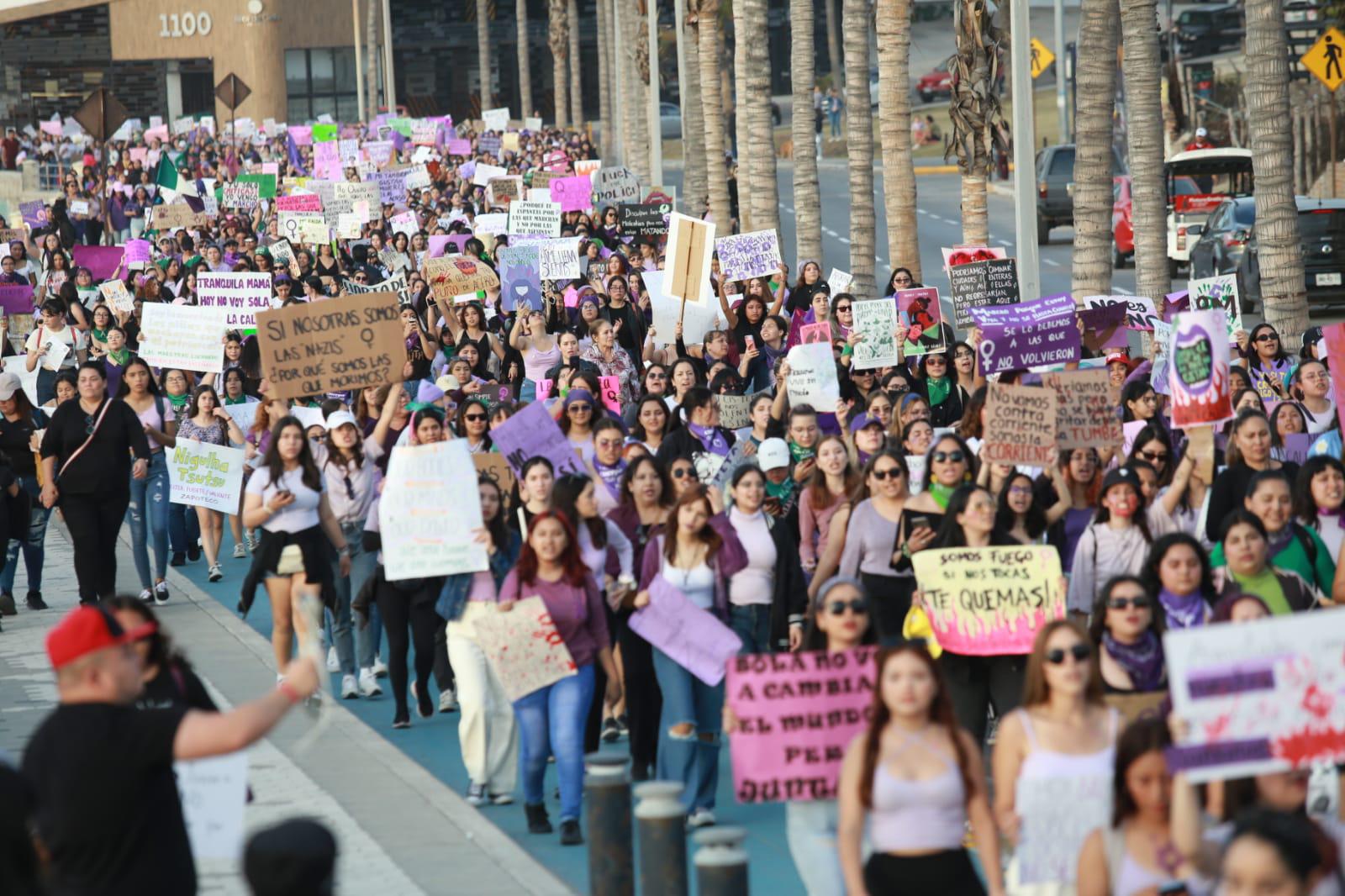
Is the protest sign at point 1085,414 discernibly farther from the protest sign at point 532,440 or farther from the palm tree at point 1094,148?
the palm tree at point 1094,148

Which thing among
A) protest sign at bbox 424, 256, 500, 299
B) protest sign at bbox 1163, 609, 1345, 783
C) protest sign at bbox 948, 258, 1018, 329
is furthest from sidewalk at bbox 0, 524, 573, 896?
protest sign at bbox 424, 256, 500, 299

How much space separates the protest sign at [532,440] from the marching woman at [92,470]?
3.30 m

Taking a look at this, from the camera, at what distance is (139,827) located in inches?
222

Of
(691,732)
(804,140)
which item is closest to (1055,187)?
(804,140)

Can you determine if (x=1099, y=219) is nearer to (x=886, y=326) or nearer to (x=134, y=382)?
(x=886, y=326)

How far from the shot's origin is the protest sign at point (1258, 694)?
6.06 metres

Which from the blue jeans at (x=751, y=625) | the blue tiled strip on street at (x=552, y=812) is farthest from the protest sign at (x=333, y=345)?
the blue jeans at (x=751, y=625)

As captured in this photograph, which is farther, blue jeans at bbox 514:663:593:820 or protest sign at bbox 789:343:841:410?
protest sign at bbox 789:343:841:410

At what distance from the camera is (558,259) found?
23.3 meters

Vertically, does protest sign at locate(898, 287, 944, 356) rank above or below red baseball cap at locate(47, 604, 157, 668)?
above

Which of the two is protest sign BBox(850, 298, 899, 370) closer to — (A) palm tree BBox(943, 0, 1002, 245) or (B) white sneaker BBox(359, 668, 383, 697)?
(B) white sneaker BBox(359, 668, 383, 697)

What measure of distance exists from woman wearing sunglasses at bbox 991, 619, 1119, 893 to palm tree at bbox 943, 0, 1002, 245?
1644 centimetres

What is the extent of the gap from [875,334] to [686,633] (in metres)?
7.24

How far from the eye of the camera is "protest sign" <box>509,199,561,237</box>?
27.0 metres
